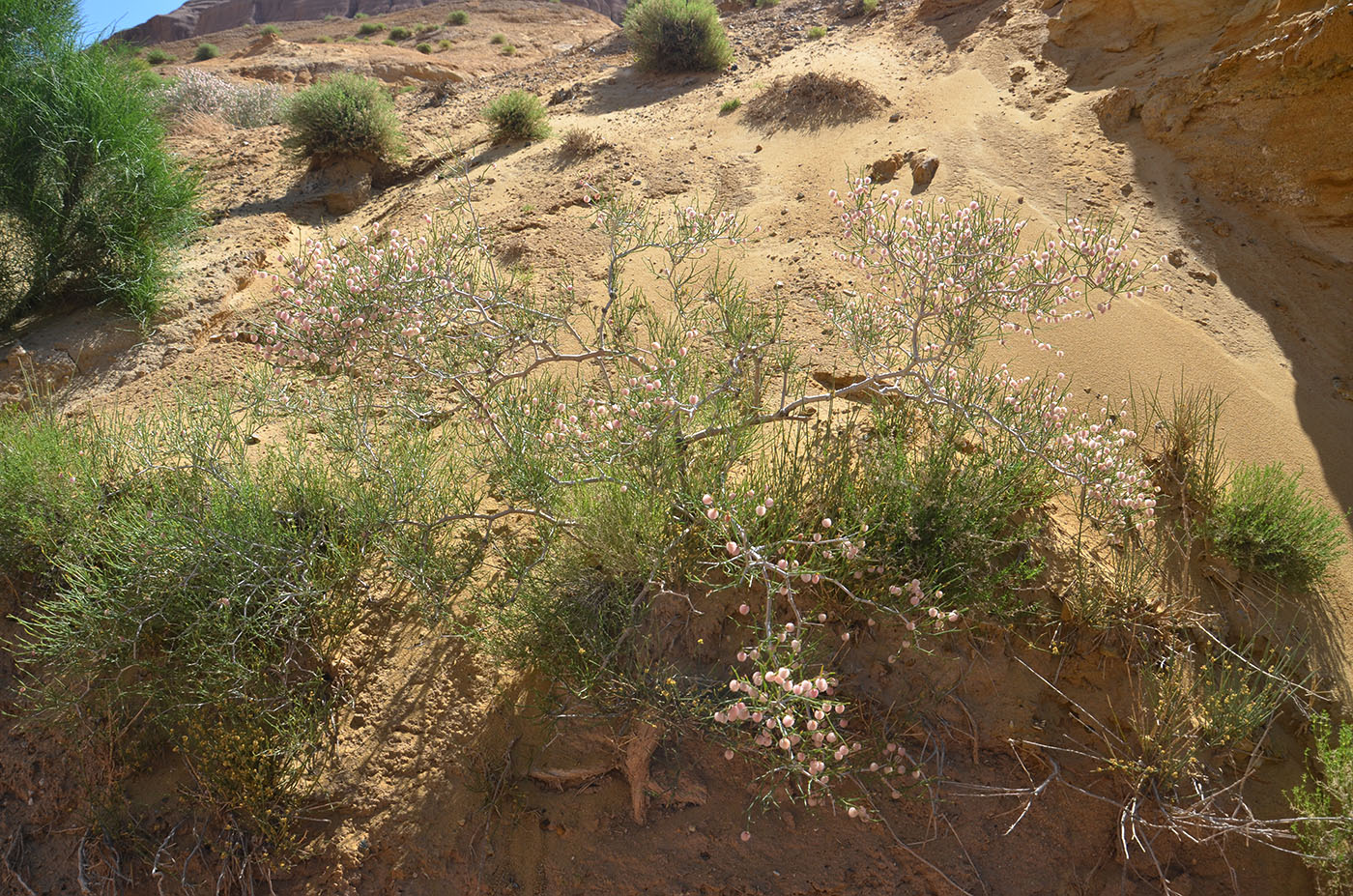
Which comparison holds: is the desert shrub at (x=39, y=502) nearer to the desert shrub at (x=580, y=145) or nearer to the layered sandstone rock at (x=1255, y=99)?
the desert shrub at (x=580, y=145)

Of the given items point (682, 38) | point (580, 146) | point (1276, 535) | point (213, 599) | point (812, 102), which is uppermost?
point (682, 38)

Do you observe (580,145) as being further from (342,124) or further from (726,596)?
(726,596)

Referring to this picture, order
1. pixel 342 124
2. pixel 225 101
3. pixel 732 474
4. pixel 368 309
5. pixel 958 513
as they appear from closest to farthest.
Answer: pixel 958 513 → pixel 368 309 → pixel 732 474 → pixel 342 124 → pixel 225 101

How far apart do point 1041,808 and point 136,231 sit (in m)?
7.58

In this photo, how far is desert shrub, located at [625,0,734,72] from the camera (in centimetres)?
1036

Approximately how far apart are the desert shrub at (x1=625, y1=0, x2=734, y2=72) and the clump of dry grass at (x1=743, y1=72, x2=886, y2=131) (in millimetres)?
1870

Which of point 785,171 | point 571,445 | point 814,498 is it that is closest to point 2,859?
point 571,445

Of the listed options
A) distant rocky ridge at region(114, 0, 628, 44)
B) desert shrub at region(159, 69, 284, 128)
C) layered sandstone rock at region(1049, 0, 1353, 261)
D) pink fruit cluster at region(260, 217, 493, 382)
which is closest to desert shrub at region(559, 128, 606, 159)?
pink fruit cluster at region(260, 217, 493, 382)

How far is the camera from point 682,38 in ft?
34.4

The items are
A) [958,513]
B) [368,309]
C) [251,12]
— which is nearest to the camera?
[958,513]

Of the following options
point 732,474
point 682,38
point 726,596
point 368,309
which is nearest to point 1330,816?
point 726,596

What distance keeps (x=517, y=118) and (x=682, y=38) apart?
2976 mm

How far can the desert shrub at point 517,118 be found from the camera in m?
8.89

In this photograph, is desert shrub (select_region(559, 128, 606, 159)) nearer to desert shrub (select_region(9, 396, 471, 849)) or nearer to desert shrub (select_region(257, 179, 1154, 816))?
desert shrub (select_region(257, 179, 1154, 816))
